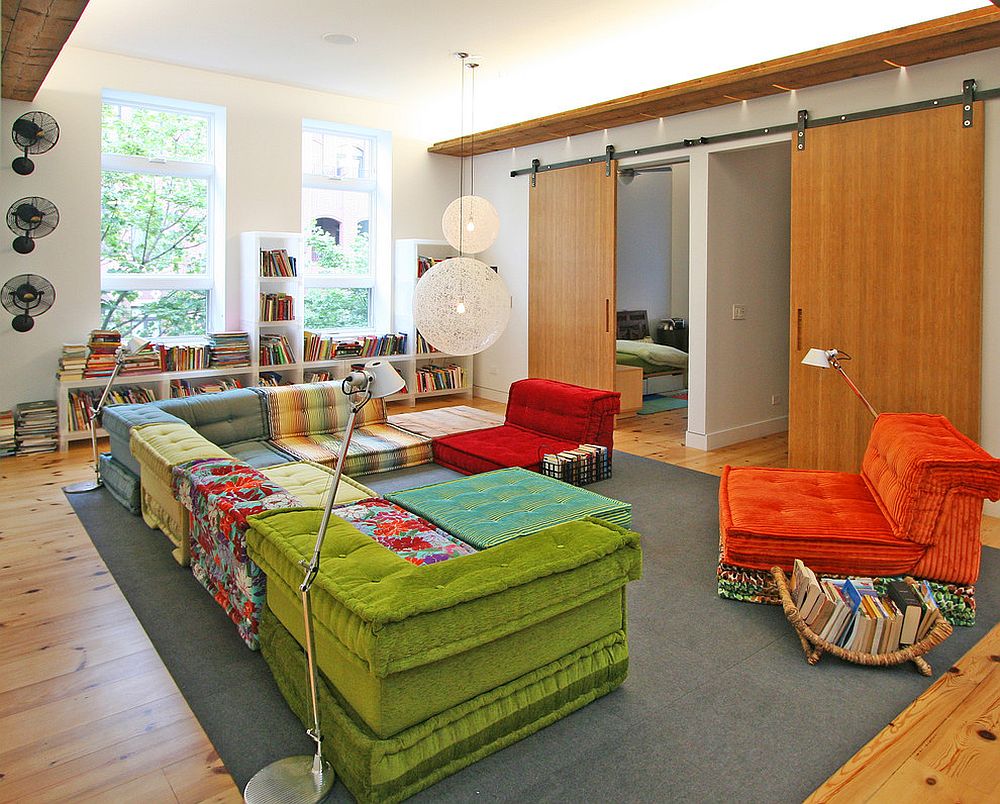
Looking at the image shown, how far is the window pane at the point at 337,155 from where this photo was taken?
25.0 ft

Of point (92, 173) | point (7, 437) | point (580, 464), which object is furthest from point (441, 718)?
point (92, 173)

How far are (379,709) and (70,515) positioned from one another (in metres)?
3.20

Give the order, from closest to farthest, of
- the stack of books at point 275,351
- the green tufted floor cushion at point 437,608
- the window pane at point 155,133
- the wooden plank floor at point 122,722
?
the green tufted floor cushion at point 437,608 < the wooden plank floor at point 122,722 < the window pane at point 155,133 < the stack of books at point 275,351

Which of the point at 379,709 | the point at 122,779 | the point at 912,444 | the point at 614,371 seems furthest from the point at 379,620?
the point at 614,371

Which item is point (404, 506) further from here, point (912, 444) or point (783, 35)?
point (783, 35)

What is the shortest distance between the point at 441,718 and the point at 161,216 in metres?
5.90

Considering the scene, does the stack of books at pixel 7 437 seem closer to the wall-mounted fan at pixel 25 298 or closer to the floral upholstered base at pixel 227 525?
the wall-mounted fan at pixel 25 298

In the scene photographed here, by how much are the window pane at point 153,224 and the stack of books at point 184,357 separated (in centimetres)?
79

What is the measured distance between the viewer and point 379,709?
199 cm

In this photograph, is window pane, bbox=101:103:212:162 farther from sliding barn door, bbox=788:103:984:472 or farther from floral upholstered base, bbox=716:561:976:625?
floral upholstered base, bbox=716:561:976:625

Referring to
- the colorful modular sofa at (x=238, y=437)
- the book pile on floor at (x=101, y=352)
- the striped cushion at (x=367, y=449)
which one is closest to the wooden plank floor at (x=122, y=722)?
the colorful modular sofa at (x=238, y=437)

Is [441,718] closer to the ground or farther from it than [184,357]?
closer to the ground

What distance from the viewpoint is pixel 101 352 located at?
6.11m

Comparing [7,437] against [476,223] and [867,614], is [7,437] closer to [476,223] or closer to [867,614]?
[476,223]
